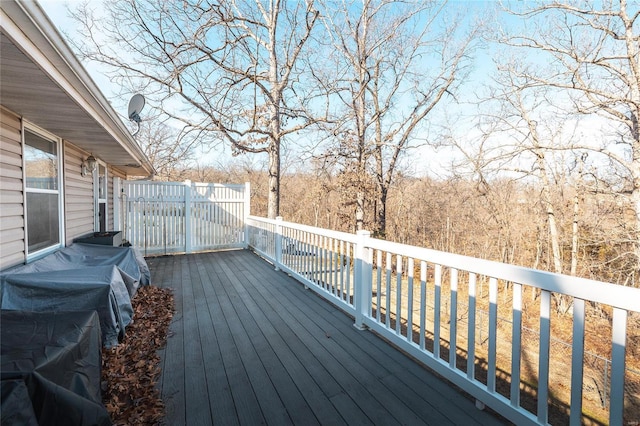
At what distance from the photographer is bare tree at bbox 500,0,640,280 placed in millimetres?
5332

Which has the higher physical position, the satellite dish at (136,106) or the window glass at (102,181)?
the satellite dish at (136,106)

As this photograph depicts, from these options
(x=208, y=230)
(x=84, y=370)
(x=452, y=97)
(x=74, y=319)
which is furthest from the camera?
(x=452, y=97)

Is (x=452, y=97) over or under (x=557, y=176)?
over


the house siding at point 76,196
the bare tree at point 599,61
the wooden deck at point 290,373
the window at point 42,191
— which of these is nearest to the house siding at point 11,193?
the window at point 42,191

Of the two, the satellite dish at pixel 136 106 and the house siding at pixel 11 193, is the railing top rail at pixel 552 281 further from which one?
the satellite dish at pixel 136 106

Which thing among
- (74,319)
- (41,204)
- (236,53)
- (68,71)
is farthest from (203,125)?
(74,319)

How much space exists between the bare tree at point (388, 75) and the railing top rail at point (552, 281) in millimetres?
7007

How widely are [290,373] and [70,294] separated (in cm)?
188

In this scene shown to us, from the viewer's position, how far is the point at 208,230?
27.1ft

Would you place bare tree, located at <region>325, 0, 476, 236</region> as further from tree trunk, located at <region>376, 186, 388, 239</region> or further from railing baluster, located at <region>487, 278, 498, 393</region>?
railing baluster, located at <region>487, 278, 498, 393</region>

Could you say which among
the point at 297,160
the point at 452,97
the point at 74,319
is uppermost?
the point at 452,97

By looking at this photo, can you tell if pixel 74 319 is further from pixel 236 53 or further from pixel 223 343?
pixel 236 53

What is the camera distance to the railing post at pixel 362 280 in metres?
3.18

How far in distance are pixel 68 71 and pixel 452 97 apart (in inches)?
407
